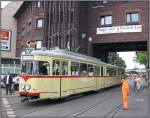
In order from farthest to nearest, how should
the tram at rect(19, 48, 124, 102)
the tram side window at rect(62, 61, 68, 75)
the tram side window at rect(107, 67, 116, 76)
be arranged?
1. the tram side window at rect(107, 67, 116, 76)
2. the tram side window at rect(62, 61, 68, 75)
3. the tram at rect(19, 48, 124, 102)

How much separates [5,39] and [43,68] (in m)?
3.65

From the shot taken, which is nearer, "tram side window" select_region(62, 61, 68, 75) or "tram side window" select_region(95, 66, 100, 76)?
"tram side window" select_region(62, 61, 68, 75)

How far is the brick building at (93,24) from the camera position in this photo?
39531 mm

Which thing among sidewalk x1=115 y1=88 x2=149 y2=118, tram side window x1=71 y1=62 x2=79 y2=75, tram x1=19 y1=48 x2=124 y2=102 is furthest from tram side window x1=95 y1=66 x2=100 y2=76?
sidewalk x1=115 y1=88 x2=149 y2=118

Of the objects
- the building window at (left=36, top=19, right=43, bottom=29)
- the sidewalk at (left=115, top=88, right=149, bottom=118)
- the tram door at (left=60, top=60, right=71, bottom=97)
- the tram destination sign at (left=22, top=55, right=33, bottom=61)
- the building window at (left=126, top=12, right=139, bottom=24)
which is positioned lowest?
the sidewalk at (left=115, top=88, right=149, bottom=118)

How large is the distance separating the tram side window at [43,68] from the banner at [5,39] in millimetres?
3365

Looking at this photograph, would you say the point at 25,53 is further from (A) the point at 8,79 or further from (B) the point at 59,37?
(B) the point at 59,37

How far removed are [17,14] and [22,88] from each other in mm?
49940

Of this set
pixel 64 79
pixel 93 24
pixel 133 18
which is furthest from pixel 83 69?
pixel 93 24

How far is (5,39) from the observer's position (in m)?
16.1

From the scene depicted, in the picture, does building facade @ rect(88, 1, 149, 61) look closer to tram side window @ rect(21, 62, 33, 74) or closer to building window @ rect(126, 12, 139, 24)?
building window @ rect(126, 12, 139, 24)

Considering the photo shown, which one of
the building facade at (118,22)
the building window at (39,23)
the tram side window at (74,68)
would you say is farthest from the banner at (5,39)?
the building window at (39,23)

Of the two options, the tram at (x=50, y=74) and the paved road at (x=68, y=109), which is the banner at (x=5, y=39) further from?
the tram at (x=50, y=74)

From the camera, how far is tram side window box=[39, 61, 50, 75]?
748 inches
